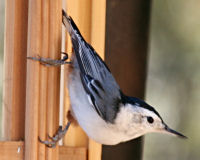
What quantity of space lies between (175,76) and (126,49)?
0.72 m

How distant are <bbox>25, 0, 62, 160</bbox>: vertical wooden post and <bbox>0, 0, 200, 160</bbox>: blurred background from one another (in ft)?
3.72

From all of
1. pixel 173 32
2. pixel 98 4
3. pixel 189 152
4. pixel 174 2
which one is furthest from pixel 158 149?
pixel 98 4

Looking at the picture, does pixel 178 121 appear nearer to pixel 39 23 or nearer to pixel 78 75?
pixel 78 75

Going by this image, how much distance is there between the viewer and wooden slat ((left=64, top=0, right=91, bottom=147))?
179 centimetres

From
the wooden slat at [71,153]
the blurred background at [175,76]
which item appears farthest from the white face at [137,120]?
the blurred background at [175,76]

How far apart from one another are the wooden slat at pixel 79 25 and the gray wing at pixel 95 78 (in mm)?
172

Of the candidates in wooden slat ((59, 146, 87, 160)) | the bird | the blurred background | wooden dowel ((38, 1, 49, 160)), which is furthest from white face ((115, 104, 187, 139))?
the blurred background

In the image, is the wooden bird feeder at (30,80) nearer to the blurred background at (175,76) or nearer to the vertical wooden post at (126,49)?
the vertical wooden post at (126,49)

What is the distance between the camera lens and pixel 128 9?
2.03 meters

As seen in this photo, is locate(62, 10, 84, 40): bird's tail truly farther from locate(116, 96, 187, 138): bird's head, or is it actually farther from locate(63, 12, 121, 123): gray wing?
locate(116, 96, 187, 138): bird's head

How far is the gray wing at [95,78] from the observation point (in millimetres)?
1597

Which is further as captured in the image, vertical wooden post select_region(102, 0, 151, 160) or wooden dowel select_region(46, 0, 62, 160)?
vertical wooden post select_region(102, 0, 151, 160)

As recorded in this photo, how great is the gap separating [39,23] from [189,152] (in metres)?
1.68

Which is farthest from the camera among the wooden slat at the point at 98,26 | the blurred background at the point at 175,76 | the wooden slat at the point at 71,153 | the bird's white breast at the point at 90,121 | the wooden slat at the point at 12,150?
the blurred background at the point at 175,76
